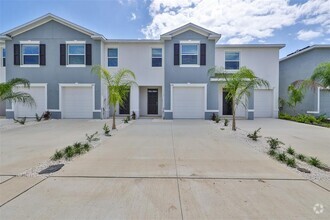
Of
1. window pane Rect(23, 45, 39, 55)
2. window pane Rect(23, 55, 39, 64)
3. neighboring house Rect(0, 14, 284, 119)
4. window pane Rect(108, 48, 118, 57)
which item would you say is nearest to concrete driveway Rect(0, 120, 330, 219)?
neighboring house Rect(0, 14, 284, 119)

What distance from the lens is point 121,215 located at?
275 cm

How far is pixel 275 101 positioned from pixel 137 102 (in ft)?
37.4

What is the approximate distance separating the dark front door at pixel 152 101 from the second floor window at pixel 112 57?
360 centimetres

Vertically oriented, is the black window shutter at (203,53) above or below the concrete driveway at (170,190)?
above

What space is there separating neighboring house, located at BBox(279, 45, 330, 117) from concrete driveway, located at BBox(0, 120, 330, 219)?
1375cm

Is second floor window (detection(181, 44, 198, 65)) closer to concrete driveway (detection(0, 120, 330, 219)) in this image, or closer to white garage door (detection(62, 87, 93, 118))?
white garage door (detection(62, 87, 93, 118))

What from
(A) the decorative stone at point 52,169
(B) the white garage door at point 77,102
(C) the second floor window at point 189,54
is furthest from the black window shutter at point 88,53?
(A) the decorative stone at point 52,169

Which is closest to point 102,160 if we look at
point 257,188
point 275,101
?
point 257,188

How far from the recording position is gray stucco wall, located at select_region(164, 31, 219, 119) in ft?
46.8

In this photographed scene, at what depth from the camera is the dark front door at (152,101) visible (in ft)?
54.2

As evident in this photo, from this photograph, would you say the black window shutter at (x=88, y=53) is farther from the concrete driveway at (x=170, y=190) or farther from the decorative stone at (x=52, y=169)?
the decorative stone at (x=52, y=169)

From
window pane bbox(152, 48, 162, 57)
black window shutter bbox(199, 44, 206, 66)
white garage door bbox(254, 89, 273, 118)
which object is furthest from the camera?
white garage door bbox(254, 89, 273, 118)

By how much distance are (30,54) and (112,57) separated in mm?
6004

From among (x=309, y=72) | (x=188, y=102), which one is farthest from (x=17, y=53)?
(x=309, y=72)
